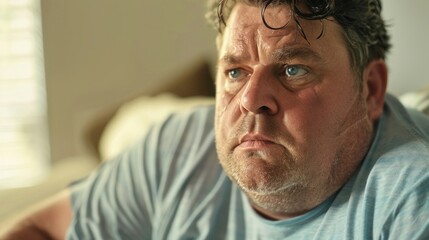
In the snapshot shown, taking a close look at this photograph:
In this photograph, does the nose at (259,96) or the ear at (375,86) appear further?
the ear at (375,86)

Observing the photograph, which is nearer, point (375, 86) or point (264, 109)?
point (264, 109)

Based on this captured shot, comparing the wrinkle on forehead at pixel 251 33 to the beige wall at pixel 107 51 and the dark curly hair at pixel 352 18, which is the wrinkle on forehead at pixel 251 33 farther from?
the beige wall at pixel 107 51

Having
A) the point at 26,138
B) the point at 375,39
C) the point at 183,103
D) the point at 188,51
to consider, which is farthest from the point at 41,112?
the point at 375,39

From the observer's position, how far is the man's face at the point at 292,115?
99 cm

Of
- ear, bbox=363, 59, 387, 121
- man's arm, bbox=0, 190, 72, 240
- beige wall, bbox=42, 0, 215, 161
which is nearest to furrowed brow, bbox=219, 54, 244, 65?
ear, bbox=363, 59, 387, 121

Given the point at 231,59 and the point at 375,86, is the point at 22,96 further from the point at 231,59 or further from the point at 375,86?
the point at 375,86

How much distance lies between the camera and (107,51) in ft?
8.06

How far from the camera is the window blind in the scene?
2.46m

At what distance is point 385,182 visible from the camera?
94cm

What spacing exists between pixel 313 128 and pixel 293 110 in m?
0.04

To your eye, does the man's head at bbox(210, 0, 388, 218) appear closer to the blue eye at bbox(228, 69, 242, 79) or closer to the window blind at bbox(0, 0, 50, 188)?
the blue eye at bbox(228, 69, 242, 79)

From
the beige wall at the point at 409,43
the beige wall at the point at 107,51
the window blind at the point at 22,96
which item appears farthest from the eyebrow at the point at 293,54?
the window blind at the point at 22,96

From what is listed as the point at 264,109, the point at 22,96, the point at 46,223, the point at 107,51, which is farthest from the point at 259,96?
the point at 22,96

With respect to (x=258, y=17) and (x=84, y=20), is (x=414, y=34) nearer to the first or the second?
(x=258, y=17)
